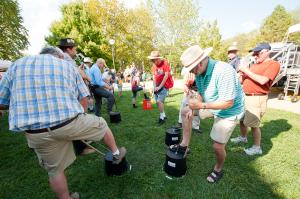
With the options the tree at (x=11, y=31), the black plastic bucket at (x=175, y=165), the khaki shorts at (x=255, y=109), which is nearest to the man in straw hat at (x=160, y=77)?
the khaki shorts at (x=255, y=109)

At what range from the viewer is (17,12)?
2145 cm

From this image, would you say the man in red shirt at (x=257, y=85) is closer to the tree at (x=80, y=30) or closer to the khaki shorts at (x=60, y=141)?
the khaki shorts at (x=60, y=141)

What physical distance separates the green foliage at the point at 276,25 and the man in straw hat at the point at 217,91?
155 ft

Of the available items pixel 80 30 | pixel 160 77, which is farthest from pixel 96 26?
pixel 160 77

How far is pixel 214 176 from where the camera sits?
10.3ft

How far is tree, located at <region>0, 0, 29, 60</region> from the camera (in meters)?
19.7

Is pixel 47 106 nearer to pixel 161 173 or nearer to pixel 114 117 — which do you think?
pixel 161 173

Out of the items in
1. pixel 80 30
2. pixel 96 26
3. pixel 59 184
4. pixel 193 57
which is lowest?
pixel 59 184

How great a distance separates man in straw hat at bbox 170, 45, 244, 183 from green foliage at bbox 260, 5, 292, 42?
155 feet

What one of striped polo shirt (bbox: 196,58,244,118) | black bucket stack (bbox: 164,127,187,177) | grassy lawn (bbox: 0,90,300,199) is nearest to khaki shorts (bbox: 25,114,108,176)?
grassy lawn (bbox: 0,90,300,199)

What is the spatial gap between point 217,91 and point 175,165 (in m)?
1.32

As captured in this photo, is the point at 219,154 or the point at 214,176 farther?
the point at 214,176

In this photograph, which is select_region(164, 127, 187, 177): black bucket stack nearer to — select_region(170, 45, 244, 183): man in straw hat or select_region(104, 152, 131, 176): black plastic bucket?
select_region(170, 45, 244, 183): man in straw hat

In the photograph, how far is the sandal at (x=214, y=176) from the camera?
3.10 metres
